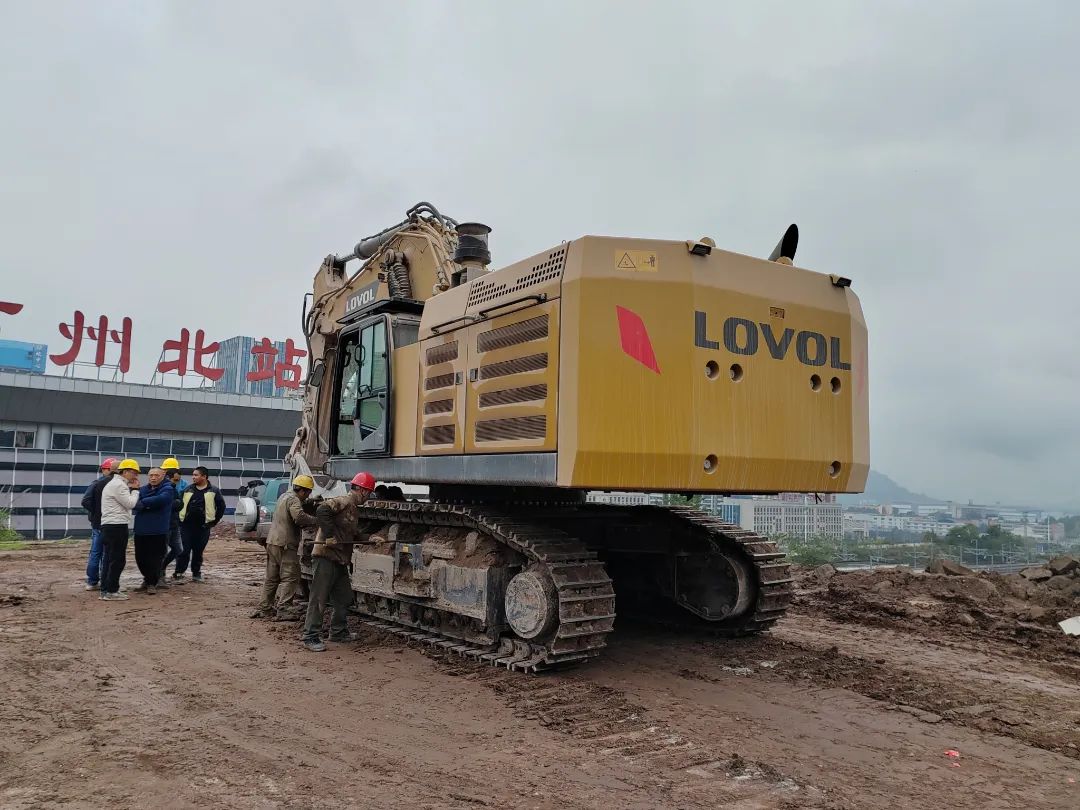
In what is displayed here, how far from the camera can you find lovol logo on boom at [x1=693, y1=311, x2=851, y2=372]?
5.89 meters

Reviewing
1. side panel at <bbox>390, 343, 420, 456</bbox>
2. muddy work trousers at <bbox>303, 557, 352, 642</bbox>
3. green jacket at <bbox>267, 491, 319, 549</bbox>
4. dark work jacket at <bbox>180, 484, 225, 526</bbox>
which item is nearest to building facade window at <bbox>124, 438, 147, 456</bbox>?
dark work jacket at <bbox>180, 484, 225, 526</bbox>

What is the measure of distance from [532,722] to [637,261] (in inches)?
130

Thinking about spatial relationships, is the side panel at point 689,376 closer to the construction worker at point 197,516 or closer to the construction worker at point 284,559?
the construction worker at point 284,559

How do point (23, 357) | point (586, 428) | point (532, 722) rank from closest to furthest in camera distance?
point (532, 722) → point (586, 428) → point (23, 357)

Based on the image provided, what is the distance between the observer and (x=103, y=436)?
33531 millimetres

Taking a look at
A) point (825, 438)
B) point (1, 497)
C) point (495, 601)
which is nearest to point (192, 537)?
point (495, 601)

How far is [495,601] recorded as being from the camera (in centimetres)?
669

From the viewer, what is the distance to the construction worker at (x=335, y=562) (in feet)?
24.8

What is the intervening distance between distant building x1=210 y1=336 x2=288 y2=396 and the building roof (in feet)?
3.10

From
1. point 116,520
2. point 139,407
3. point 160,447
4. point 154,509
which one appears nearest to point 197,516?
point 154,509

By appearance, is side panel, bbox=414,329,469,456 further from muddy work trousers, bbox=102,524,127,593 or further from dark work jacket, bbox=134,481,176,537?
muddy work trousers, bbox=102,524,127,593

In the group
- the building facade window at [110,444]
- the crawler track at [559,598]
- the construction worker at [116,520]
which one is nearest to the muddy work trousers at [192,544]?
the construction worker at [116,520]

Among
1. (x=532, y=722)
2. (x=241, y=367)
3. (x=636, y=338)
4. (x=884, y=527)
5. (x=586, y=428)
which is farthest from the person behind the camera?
(x=241, y=367)

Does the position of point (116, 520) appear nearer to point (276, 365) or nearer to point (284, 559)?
point (284, 559)
